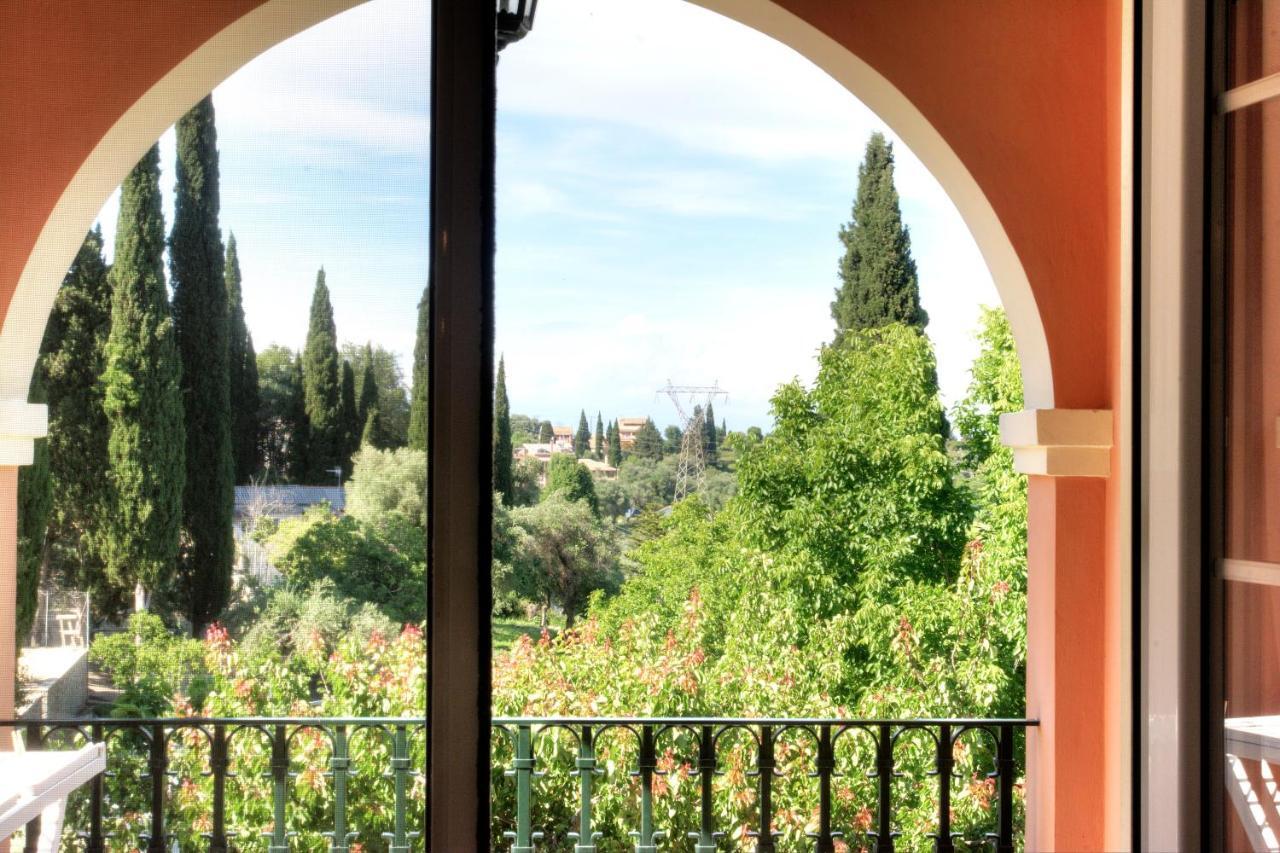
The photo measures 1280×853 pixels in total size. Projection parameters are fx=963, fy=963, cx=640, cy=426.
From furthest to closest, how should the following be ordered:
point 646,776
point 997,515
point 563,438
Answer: point 563,438 → point 997,515 → point 646,776

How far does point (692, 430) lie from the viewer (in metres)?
8.87

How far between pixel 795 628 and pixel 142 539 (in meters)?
7.49

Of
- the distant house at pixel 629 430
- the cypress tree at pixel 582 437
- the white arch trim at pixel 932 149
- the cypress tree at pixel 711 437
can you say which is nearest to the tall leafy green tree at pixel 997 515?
the cypress tree at pixel 711 437

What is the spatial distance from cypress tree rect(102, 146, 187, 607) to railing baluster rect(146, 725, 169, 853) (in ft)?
0.46

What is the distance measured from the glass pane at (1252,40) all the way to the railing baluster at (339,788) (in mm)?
1118

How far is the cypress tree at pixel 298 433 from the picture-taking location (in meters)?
0.90

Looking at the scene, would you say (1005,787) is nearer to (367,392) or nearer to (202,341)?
(367,392)

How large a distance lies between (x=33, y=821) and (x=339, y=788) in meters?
0.28

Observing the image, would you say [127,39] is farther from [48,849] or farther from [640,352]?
[640,352]

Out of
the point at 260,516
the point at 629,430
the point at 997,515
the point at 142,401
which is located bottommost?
the point at 997,515

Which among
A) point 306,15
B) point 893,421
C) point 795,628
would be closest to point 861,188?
point 893,421

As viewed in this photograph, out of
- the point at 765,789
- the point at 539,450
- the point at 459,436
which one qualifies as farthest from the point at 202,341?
the point at 539,450

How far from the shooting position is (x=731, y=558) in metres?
8.37

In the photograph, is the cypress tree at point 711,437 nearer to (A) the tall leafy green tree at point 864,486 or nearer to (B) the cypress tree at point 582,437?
(A) the tall leafy green tree at point 864,486
